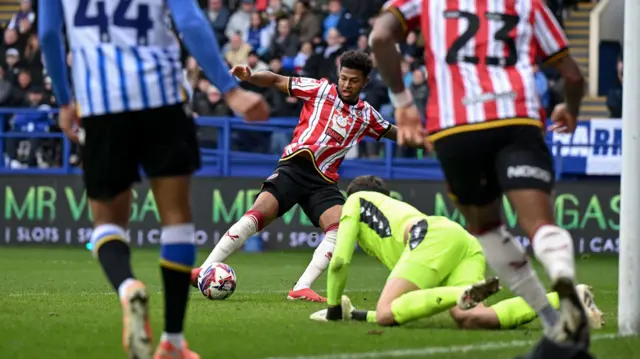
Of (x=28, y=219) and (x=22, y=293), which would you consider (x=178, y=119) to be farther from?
(x=28, y=219)

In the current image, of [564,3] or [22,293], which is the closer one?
[22,293]

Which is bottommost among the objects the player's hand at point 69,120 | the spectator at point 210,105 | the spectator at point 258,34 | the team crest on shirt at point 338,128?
the spectator at point 210,105

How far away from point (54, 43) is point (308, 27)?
15.5 meters

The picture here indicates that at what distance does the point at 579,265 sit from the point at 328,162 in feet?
21.3

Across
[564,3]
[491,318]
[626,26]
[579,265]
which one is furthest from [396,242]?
[564,3]

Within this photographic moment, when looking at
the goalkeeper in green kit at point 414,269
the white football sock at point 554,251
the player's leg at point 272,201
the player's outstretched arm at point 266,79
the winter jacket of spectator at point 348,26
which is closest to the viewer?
the white football sock at point 554,251

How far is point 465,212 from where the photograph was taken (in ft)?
19.5

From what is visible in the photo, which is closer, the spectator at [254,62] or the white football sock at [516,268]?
the white football sock at [516,268]

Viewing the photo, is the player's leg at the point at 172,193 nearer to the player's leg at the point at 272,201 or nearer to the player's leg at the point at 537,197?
the player's leg at the point at 537,197

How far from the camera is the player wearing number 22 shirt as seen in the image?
5660 mm

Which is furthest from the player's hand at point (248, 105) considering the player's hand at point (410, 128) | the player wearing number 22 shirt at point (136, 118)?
the player's hand at point (410, 128)

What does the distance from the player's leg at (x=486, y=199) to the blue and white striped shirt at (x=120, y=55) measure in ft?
4.12

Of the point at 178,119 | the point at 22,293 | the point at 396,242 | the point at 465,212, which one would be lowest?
the point at 22,293

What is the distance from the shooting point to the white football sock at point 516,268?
600 centimetres
